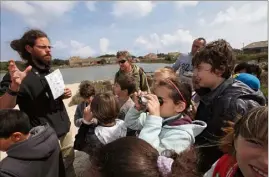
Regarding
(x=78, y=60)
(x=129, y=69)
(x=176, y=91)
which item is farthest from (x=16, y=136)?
(x=78, y=60)

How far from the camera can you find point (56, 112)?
3061 mm

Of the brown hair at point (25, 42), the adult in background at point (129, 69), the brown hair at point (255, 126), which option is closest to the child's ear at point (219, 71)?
the brown hair at point (255, 126)

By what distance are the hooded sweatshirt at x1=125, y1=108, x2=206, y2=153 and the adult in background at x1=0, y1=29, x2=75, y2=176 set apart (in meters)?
1.40

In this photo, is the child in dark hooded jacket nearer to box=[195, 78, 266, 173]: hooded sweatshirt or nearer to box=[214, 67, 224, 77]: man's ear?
box=[195, 78, 266, 173]: hooded sweatshirt

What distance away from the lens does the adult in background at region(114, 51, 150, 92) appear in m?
4.73

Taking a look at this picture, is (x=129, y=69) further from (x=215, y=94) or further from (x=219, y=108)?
(x=219, y=108)

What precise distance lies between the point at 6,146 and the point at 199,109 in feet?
5.34

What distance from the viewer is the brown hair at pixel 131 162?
1.19 meters

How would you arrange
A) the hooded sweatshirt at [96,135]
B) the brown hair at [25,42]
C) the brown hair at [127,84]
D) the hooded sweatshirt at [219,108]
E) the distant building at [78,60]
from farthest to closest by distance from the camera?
the distant building at [78,60], the brown hair at [127,84], the brown hair at [25,42], the hooded sweatshirt at [96,135], the hooded sweatshirt at [219,108]

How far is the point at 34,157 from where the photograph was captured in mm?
2076

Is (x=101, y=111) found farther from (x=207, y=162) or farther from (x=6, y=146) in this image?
(x=207, y=162)

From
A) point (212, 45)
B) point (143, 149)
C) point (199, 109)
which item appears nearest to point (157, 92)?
point (199, 109)

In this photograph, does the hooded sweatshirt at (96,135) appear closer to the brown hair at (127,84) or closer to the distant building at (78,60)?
the brown hair at (127,84)

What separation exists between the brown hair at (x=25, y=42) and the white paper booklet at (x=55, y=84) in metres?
0.38
